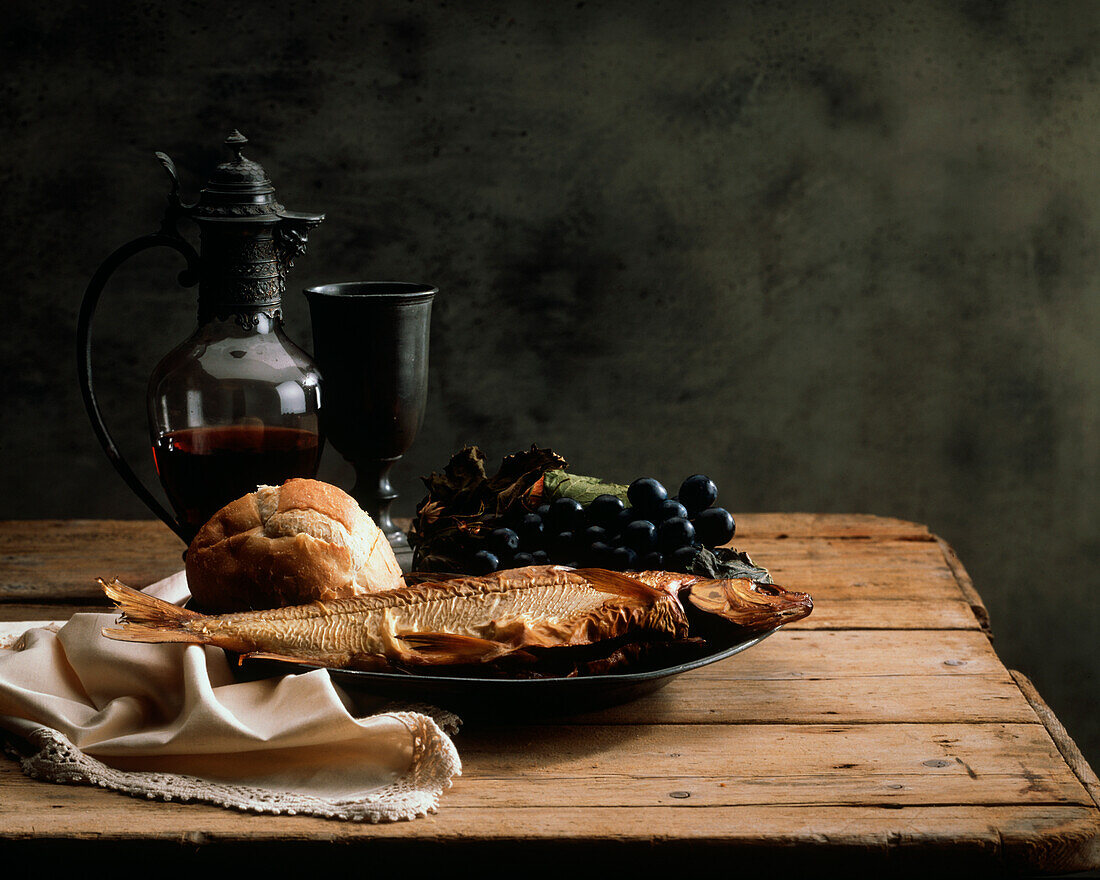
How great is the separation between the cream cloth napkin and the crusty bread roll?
0.30 ft

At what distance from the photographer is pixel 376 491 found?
158 cm

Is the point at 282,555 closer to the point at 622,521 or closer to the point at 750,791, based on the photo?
the point at 622,521

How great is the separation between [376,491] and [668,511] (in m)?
0.46

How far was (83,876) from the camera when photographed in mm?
900

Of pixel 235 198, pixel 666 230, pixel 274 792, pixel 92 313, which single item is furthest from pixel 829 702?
pixel 666 230

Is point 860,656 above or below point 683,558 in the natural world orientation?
below

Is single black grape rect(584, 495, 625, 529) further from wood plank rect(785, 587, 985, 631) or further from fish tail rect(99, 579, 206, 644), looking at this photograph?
fish tail rect(99, 579, 206, 644)

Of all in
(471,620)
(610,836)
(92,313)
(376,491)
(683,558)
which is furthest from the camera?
(376,491)

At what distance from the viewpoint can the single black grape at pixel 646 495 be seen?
1.35m

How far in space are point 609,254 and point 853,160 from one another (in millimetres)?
625

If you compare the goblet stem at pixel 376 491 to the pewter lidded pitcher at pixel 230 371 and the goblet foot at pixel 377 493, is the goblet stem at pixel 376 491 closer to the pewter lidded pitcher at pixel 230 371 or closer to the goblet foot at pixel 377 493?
the goblet foot at pixel 377 493

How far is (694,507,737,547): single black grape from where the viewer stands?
4.42ft

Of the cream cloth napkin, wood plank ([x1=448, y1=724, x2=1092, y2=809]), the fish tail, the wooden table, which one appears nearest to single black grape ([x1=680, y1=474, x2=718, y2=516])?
the wooden table

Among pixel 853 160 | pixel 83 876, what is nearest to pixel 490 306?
pixel 853 160
